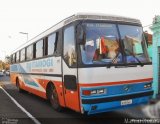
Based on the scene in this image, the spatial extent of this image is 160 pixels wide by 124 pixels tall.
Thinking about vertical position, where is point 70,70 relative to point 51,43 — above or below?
below

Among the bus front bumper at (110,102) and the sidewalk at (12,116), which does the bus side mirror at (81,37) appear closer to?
the bus front bumper at (110,102)

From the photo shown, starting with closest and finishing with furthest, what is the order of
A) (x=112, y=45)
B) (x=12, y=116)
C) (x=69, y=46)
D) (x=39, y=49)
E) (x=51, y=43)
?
(x=112, y=45) → (x=69, y=46) → (x=12, y=116) → (x=51, y=43) → (x=39, y=49)

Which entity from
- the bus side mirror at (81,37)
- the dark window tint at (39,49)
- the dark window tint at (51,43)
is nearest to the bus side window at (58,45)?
the dark window tint at (51,43)

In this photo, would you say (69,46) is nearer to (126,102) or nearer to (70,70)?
(70,70)

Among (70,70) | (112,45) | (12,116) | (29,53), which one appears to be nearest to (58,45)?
(70,70)

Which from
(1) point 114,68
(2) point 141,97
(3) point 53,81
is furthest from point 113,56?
(3) point 53,81

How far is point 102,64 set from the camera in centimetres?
888

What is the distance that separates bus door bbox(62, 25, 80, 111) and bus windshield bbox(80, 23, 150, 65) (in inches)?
23.7

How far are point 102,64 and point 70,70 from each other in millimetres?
1169

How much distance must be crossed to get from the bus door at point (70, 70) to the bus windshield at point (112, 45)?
60 cm

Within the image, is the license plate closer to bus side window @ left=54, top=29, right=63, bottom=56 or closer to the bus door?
the bus door

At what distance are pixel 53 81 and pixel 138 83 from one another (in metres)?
3.32

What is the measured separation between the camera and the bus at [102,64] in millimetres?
8742

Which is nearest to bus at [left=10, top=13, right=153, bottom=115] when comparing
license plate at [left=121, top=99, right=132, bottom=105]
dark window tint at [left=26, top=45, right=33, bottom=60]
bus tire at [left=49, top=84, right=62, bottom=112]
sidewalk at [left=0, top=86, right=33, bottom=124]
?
license plate at [left=121, top=99, right=132, bottom=105]
